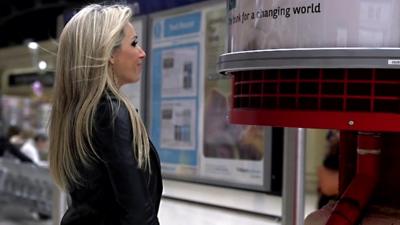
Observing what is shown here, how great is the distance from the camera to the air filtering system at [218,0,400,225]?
140cm

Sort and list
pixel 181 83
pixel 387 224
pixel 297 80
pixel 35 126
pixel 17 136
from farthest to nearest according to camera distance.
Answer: pixel 35 126
pixel 17 136
pixel 181 83
pixel 387 224
pixel 297 80

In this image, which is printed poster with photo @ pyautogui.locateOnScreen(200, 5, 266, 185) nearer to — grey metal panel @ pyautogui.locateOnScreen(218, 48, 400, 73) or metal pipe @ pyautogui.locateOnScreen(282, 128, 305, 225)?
metal pipe @ pyautogui.locateOnScreen(282, 128, 305, 225)

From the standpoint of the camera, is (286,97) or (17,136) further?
(17,136)

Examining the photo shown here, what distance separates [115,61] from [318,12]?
28.0 inches

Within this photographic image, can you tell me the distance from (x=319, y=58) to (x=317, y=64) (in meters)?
0.01

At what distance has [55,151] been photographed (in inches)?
79.1

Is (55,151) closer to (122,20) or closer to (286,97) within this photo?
(122,20)

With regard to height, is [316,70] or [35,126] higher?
[316,70]

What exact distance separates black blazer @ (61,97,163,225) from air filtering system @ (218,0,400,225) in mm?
343

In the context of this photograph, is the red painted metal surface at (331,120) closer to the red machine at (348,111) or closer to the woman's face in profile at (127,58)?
the red machine at (348,111)

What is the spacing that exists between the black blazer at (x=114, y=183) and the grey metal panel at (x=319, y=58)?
0.44 m

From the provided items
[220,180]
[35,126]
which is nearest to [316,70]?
[220,180]

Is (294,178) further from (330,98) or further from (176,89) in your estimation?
(176,89)

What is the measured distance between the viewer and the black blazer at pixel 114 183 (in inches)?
70.7
